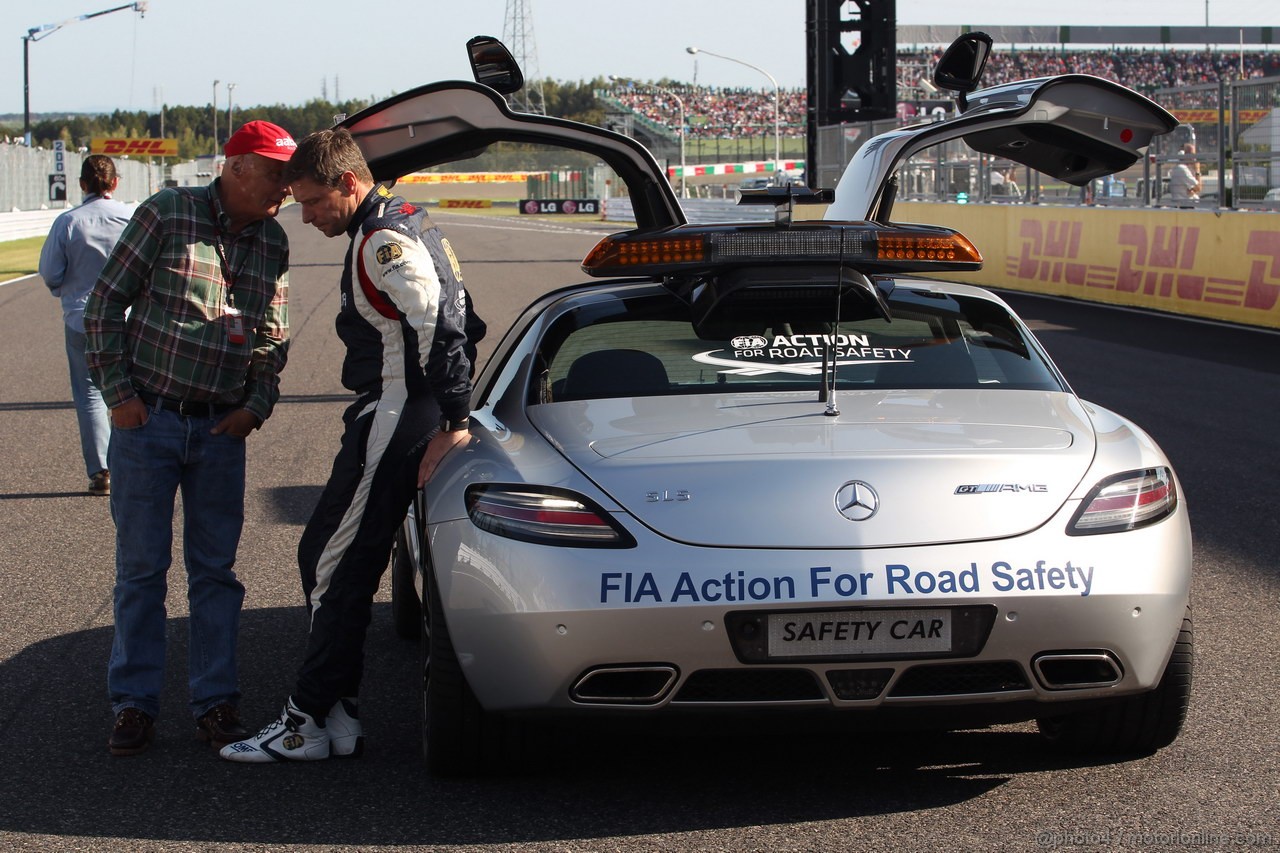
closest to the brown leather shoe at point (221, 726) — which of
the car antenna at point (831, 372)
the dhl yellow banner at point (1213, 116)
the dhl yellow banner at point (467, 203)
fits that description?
the car antenna at point (831, 372)

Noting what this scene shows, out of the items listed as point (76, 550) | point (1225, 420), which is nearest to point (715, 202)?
point (1225, 420)

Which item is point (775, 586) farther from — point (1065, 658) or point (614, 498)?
point (1065, 658)

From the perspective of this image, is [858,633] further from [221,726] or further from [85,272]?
[85,272]

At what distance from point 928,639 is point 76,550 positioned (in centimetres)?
472

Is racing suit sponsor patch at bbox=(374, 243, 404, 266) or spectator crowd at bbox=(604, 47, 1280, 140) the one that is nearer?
racing suit sponsor patch at bbox=(374, 243, 404, 266)

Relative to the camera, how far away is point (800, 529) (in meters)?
3.70

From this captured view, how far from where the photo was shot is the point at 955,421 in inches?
163

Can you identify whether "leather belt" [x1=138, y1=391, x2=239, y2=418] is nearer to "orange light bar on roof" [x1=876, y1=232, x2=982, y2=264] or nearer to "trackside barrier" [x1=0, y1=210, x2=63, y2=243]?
"orange light bar on roof" [x1=876, y1=232, x2=982, y2=264]

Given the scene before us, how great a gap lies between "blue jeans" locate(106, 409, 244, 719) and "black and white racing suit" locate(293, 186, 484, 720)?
44cm

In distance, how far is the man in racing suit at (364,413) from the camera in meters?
4.21

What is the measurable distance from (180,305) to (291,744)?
125cm

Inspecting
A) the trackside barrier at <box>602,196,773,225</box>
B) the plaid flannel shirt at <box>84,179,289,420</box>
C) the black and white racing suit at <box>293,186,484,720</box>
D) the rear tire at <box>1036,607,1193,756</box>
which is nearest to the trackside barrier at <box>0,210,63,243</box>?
the trackside barrier at <box>602,196,773,225</box>

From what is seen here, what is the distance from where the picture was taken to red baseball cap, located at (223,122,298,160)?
4547 millimetres

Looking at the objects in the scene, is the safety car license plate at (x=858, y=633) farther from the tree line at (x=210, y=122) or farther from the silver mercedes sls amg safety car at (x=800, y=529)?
the tree line at (x=210, y=122)
